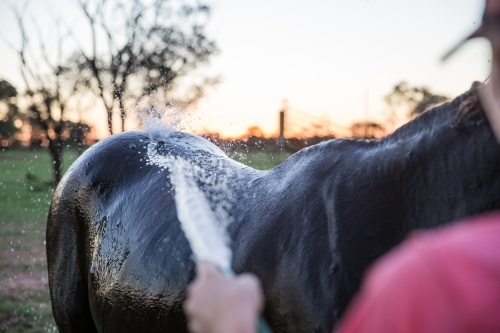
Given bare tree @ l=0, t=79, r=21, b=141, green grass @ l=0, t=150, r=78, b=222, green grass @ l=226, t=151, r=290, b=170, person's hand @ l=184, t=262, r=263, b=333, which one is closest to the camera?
person's hand @ l=184, t=262, r=263, b=333

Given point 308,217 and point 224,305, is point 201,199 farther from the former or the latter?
point 224,305

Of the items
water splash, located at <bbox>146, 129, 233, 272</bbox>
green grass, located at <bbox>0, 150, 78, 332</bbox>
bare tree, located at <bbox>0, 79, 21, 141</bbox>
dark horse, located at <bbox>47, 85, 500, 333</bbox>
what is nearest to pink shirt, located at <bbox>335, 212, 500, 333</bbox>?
water splash, located at <bbox>146, 129, 233, 272</bbox>

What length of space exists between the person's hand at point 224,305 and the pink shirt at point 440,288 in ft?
0.52

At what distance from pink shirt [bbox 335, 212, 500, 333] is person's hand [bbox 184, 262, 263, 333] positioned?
6.3 inches

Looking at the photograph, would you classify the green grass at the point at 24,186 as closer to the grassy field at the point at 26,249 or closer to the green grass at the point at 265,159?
the grassy field at the point at 26,249

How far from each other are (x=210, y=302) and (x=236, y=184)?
1541mm

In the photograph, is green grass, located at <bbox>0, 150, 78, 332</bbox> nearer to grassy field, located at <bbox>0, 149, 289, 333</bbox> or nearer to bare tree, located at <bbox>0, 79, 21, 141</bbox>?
grassy field, located at <bbox>0, 149, 289, 333</bbox>

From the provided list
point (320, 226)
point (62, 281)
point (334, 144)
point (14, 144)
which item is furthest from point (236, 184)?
point (14, 144)

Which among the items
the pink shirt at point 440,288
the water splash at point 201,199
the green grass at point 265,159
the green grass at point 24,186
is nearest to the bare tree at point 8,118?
the green grass at point 24,186

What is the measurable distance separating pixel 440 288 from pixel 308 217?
1.16 m

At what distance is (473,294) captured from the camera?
0.55 metres

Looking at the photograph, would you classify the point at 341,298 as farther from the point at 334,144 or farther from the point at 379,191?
the point at 334,144

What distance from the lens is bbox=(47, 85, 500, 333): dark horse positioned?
4.73ft

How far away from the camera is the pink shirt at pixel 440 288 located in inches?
21.5
